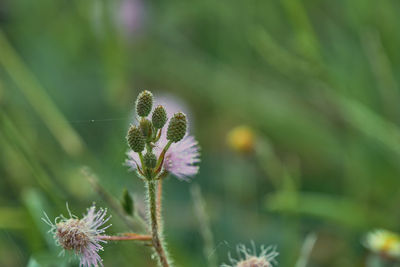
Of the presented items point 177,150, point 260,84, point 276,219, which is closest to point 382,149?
point 276,219

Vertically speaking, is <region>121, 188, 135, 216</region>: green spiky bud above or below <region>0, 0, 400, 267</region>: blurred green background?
below

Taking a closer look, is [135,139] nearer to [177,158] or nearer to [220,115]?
[177,158]

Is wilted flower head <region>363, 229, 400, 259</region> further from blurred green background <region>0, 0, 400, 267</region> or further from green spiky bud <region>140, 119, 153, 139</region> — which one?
green spiky bud <region>140, 119, 153, 139</region>

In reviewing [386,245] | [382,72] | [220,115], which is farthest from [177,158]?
[220,115]

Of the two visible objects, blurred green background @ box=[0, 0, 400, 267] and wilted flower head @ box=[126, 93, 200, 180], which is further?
blurred green background @ box=[0, 0, 400, 267]

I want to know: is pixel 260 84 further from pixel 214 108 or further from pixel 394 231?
pixel 394 231

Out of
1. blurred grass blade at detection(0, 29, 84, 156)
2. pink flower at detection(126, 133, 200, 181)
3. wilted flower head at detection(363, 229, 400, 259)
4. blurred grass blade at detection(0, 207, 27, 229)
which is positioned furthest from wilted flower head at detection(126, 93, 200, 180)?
blurred grass blade at detection(0, 29, 84, 156)

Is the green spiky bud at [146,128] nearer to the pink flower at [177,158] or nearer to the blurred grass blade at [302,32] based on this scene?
the pink flower at [177,158]
